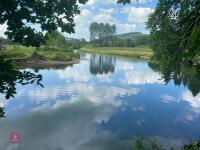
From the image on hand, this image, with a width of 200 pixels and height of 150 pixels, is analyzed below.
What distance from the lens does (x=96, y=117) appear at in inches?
1607

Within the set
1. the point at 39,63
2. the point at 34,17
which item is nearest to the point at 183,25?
the point at 34,17

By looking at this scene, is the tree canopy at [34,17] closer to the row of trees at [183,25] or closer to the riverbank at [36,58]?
the row of trees at [183,25]

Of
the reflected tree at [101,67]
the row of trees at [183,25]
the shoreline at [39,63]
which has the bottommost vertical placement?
the reflected tree at [101,67]

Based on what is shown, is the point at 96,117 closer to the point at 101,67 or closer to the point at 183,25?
the point at 183,25

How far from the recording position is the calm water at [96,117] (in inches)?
1227

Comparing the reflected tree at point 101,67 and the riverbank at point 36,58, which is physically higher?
the riverbank at point 36,58

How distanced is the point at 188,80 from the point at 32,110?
5101 cm

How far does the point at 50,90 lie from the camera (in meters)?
59.5

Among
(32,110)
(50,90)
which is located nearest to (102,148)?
(32,110)

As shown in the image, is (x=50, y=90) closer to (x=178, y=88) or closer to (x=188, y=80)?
(x=178, y=88)

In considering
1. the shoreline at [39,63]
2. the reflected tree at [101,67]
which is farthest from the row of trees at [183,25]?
the reflected tree at [101,67]

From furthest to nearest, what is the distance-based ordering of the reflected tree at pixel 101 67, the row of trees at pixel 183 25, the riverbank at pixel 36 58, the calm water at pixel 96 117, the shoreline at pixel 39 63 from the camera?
the reflected tree at pixel 101 67 → the riverbank at pixel 36 58 → the shoreline at pixel 39 63 → the calm water at pixel 96 117 → the row of trees at pixel 183 25

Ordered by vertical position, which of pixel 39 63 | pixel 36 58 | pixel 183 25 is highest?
pixel 183 25

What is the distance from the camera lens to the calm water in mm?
31172
